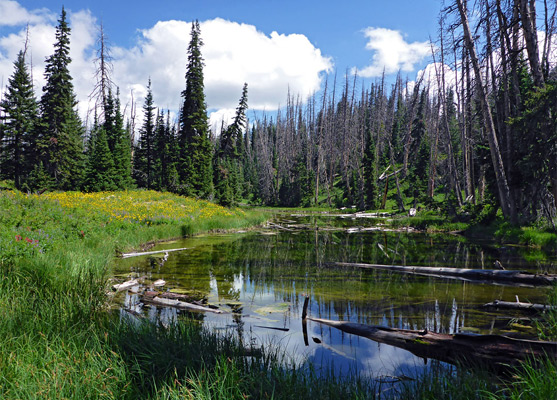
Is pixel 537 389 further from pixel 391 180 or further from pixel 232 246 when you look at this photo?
pixel 391 180

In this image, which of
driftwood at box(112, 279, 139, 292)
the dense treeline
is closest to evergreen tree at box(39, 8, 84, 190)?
the dense treeline

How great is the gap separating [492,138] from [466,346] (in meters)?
13.9

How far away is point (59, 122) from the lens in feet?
118

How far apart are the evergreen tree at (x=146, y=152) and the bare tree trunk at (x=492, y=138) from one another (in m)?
40.1

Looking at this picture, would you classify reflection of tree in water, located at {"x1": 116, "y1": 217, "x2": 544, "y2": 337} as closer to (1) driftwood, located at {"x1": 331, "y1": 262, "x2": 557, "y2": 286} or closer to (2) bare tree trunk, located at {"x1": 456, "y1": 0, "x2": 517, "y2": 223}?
(1) driftwood, located at {"x1": 331, "y1": 262, "x2": 557, "y2": 286}

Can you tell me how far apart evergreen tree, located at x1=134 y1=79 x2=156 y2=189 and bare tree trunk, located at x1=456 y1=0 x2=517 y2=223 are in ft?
131

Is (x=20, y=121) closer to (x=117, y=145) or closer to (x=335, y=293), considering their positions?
(x=117, y=145)

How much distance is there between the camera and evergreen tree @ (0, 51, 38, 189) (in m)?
37.2

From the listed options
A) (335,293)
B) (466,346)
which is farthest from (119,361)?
(335,293)

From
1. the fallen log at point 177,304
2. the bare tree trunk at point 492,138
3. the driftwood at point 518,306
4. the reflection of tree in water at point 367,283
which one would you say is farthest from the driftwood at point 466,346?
the bare tree trunk at point 492,138

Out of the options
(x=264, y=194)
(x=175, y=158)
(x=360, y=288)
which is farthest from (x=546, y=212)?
(x=264, y=194)

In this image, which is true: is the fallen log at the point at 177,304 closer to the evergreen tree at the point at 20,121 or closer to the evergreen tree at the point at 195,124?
the evergreen tree at the point at 195,124

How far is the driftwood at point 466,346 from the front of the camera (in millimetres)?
3900

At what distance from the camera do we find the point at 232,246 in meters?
16.2
